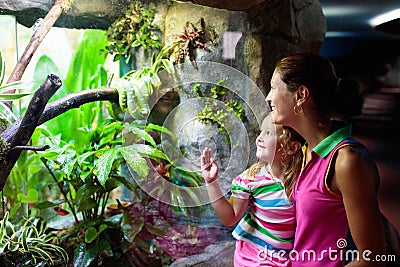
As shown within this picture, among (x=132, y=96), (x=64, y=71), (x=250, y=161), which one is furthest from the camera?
(x=64, y=71)

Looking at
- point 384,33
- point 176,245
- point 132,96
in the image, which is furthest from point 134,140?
point 384,33

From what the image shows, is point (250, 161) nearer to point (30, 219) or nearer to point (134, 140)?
point (134, 140)

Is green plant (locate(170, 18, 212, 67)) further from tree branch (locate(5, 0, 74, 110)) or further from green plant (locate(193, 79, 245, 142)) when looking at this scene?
tree branch (locate(5, 0, 74, 110))

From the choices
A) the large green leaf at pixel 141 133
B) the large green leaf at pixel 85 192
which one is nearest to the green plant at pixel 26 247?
the large green leaf at pixel 85 192

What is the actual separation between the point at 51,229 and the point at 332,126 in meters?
1.19

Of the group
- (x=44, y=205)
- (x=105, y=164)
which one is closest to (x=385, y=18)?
(x=105, y=164)

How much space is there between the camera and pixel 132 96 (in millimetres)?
1471

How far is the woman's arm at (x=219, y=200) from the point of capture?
46.7 inches

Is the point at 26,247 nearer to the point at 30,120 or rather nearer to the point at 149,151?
the point at 30,120

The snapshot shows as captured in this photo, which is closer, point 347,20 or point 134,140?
point 347,20

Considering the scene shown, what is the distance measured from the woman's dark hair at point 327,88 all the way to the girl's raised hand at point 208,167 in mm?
292

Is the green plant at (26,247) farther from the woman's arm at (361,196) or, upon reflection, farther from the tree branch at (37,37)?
the woman's arm at (361,196)

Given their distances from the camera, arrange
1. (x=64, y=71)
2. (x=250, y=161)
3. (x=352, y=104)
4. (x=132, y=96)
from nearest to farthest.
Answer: (x=352, y=104)
(x=250, y=161)
(x=132, y=96)
(x=64, y=71)

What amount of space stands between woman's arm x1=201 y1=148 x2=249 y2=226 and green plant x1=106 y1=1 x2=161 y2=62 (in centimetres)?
45
